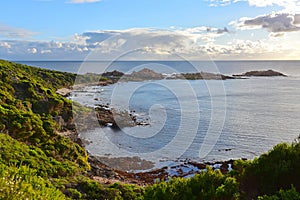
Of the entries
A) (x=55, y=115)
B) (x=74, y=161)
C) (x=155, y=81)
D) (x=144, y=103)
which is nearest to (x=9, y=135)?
(x=74, y=161)

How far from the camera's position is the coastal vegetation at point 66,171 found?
8531 mm

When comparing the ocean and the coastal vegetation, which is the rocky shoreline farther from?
the ocean

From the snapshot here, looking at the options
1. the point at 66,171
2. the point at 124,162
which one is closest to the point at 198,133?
the point at 124,162

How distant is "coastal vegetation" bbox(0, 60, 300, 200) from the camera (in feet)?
28.0

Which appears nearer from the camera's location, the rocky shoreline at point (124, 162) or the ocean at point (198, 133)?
the rocky shoreline at point (124, 162)

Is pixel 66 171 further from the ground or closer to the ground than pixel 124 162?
further from the ground

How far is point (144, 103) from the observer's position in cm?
6875

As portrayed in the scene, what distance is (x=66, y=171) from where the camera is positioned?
19.1 metres

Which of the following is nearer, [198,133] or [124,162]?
[124,162]

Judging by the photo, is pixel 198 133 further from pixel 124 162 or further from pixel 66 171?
pixel 66 171

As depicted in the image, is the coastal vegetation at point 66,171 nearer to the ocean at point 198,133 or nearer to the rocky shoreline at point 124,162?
the rocky shoreline at point 124,162

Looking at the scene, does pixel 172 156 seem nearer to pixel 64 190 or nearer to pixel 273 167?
pixel 64 190

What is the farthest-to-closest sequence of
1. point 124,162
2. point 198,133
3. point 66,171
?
point 198,133, point 124,162, point 66,171

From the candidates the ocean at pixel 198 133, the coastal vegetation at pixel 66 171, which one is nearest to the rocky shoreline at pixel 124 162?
the coastal vegetation at pixel 66 171
